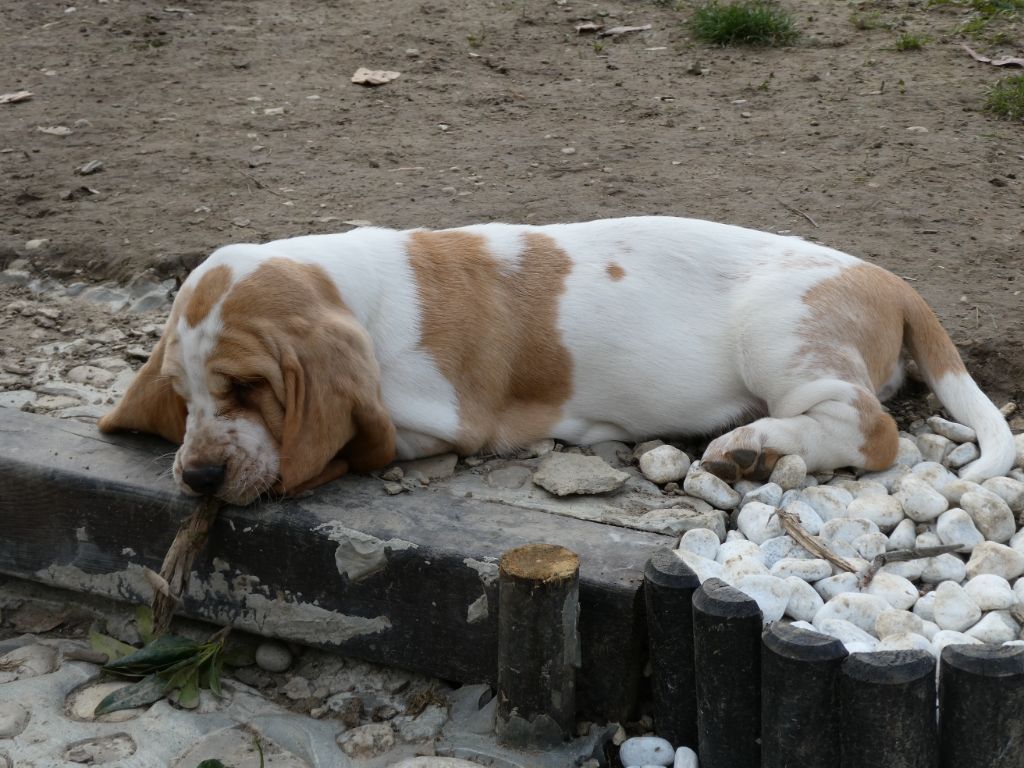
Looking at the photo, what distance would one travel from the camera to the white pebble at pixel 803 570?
10.9 ft

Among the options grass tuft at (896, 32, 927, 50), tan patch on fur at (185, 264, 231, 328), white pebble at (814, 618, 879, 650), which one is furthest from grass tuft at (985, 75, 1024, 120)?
tan patch on fur at (185, 264, 231, 328)

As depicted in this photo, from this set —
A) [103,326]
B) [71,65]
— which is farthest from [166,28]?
[103,326]

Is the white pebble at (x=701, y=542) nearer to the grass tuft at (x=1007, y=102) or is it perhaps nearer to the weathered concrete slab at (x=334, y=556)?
the weathered concrete slab at (x=334, y=556)

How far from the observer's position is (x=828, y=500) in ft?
12.3

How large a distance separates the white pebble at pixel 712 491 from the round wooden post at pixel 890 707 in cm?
116

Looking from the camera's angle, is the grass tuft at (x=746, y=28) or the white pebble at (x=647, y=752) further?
the grass tuft at (x=746, y=28)

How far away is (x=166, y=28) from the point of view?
354 inches

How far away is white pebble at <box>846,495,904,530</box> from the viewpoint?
12.0ft

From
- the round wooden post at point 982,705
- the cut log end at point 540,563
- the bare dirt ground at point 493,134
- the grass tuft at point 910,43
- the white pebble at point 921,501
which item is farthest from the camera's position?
the grass tuft at point 910,43

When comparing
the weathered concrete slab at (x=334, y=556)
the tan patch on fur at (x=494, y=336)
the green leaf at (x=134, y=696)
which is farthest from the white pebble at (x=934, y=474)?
the green leaf at (x=134, y=696)

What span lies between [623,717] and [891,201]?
139 inches

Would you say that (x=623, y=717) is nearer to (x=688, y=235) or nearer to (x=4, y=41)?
(x=688, y=235)

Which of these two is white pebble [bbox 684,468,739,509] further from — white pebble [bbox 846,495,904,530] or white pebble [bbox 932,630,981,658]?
white pebble [bbox 932,630,981,658]

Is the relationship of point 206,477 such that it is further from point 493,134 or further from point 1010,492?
point 493,134
